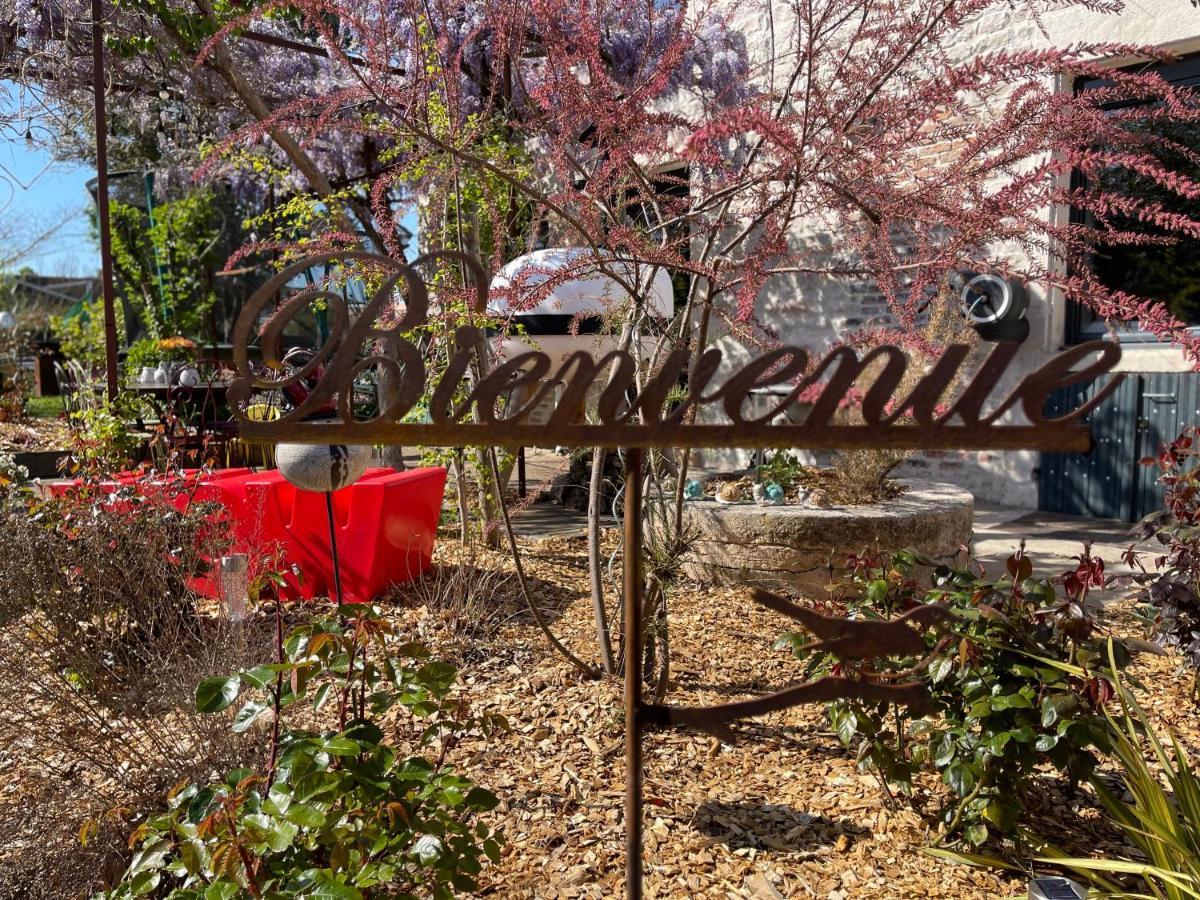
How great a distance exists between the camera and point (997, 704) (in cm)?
211

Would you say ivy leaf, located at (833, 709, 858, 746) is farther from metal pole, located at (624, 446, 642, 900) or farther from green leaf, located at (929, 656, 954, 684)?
metal pole, located at (624, 446, 642, 900)

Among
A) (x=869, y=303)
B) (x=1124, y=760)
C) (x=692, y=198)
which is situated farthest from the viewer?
(x=869, y=303)

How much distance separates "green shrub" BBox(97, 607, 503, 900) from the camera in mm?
1531

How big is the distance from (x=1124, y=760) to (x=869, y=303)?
643 centimetres

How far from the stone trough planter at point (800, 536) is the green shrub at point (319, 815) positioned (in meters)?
2.70

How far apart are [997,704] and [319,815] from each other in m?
1.56

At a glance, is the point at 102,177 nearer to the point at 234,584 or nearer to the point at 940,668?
the point at 234,584

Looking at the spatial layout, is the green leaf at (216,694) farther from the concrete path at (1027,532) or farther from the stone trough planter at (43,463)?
the stone trough planter at (43,463)

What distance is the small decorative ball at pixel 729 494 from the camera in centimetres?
496

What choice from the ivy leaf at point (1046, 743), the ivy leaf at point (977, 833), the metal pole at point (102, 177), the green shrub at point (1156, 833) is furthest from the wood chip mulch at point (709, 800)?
the metal pole at point (102, 177)

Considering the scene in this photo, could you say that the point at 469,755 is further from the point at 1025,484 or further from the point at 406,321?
the point at 1025,484

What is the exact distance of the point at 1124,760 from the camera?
81.0 inches

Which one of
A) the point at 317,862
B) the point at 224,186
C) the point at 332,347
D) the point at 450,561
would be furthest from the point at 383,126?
the point at 224,186

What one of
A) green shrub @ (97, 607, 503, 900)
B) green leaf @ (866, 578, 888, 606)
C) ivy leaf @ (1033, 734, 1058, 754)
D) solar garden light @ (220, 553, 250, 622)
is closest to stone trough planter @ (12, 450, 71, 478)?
solar garden light @ (220, 553, 250, 622)
